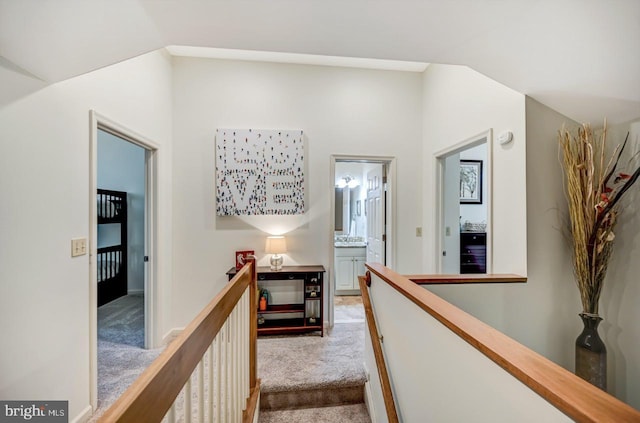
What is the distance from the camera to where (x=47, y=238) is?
1.53 meters

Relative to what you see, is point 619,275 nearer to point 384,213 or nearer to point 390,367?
point 390,367

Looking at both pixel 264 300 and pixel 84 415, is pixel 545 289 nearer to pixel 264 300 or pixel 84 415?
pixel 264 300

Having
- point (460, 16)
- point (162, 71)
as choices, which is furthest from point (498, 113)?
point (162, 71)

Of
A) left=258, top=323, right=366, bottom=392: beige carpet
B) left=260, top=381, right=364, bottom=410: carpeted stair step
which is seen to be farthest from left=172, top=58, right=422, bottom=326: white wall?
left=260, top=381, right=364, bottom=410: carpeted stair step

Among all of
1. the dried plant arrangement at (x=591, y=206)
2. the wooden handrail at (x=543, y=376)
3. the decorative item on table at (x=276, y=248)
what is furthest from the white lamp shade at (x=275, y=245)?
the dried plant arrangement at (x=591, y=206)

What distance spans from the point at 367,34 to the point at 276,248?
215 cm

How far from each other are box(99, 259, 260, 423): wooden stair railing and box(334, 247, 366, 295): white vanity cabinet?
8.24 feet

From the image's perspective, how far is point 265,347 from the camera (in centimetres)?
269

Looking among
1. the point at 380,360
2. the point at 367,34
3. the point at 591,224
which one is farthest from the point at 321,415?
the point at 367,34

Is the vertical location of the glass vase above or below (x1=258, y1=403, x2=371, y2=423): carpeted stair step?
above

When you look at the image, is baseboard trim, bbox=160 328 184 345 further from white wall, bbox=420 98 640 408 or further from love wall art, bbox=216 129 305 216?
Result: white wall, bbox=420 98 640 408

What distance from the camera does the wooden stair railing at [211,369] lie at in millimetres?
581

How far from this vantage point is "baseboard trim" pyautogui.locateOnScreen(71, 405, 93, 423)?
1.74 m

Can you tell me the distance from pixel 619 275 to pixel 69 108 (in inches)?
148
